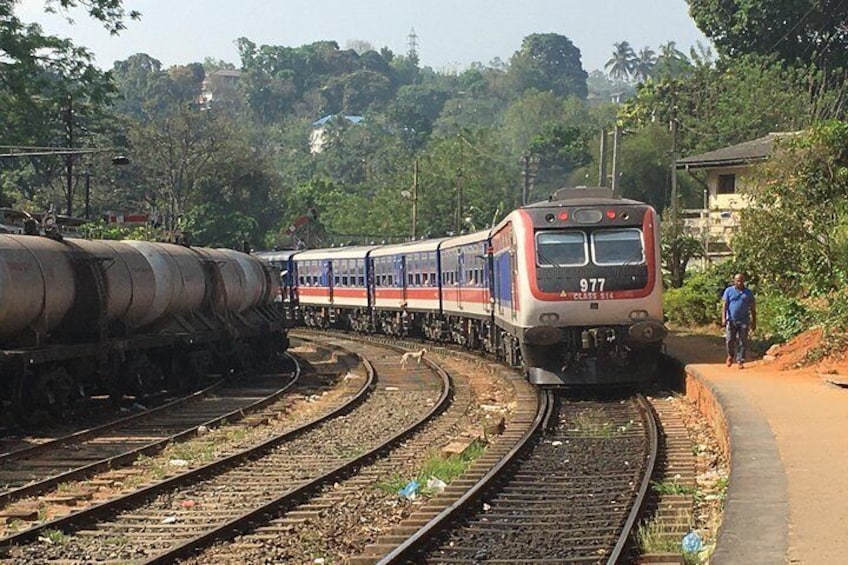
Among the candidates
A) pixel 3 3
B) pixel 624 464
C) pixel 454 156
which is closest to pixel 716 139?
pixel 454 156

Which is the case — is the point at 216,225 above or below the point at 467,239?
above

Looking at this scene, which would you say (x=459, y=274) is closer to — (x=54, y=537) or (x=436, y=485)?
(x=436, y=485)

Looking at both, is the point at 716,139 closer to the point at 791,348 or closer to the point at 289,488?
the point at 791,348

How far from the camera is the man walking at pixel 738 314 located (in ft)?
67.1

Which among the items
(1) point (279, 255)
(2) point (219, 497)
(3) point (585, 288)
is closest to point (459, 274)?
(3) point (585, 288)

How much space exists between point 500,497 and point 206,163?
6652 cm

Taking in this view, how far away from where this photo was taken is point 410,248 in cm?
3669

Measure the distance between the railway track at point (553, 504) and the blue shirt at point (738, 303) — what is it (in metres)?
4.50

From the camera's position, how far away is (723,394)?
16562mm

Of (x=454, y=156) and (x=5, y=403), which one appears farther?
(x=454, y=156)

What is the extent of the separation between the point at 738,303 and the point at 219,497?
10.9 m

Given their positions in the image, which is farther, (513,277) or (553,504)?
(513,277)

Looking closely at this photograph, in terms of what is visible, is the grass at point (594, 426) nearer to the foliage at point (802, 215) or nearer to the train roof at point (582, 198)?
the train roof at point (582, 198)

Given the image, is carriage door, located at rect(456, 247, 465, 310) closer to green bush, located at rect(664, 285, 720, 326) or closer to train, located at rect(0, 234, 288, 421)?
train, located at rect(0, 234, 288, 421)
